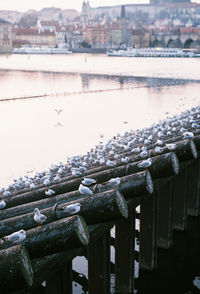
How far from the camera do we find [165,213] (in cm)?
809

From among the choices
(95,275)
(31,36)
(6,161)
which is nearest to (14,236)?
(95,275)

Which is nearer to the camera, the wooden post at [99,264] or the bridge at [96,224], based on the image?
the bridge at [96,224]

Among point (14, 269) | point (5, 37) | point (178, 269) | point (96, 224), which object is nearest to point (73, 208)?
point (96, 224)

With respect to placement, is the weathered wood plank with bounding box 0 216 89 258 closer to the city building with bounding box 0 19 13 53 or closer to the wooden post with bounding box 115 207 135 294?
the wooden post with bounding box 115 207 135 294

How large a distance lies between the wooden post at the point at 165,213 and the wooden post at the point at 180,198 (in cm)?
69

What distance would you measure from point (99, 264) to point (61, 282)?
2.66 feet

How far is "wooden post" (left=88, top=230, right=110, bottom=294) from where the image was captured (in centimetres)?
569

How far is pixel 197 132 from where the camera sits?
7.84 meters

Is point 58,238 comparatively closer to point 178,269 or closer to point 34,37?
point 178,269

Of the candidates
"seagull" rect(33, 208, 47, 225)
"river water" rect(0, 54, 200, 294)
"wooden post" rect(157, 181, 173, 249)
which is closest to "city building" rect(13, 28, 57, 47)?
"river water" rect(0, 54, 200, 294)

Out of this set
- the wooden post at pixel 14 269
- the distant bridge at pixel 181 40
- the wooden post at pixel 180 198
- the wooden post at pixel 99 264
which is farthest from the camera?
the distant bridge at pixel 181 40

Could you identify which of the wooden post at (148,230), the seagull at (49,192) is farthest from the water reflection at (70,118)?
the seagull at (49,192)

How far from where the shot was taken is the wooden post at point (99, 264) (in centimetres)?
569

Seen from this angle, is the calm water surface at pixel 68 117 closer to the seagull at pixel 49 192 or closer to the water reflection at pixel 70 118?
the water reflection at pixel 70 118
